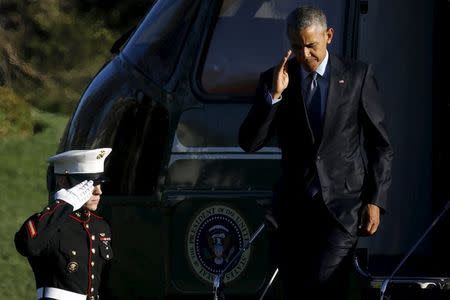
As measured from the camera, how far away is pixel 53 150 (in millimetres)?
19938

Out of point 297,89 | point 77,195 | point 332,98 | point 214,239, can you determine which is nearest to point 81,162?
point 77,195

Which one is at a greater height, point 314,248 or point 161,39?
point 161,39

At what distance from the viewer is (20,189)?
677 inches

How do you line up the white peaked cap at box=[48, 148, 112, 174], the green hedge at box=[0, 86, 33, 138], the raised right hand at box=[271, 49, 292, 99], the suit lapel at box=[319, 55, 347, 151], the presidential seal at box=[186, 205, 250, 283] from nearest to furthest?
the raised right hand at box=[271, 49, 292, 99] < the suit lapel at box=[319, 55, 347, 151] < the white peaked cap at box=[48, 148, 112, 174] < the presidential seal at box=[186, 205, 250, 283] < the green hedge at box=[0, 86, 33, 138]

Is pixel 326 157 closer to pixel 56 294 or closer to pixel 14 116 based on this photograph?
pixel 56 294

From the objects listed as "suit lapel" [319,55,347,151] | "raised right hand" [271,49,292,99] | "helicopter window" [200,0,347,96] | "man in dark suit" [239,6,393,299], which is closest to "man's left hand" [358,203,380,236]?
"man in dark suit" [239,6,393,299]

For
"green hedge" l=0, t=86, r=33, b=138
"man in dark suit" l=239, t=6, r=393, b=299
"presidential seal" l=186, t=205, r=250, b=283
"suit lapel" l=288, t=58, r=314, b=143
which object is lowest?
"green hedge" l=0, t=86, r=33, b=138

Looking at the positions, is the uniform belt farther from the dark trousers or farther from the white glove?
the dark trousers

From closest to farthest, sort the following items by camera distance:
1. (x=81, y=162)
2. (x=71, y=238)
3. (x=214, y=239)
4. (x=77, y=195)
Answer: (x=77, y=195)
(x=71, y=238)
(x=81, y=162)
(x=214, y=239)

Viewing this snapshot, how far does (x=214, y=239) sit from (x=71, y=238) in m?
0.92

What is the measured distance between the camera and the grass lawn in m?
11.5

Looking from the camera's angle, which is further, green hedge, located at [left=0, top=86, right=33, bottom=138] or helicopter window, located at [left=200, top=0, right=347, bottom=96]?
green hedge, located at [left=0, top=86, right=33, bottom=138]

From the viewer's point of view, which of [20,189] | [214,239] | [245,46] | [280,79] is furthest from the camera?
[20,189]

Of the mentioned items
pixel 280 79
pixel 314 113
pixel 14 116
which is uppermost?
pixel 280 79
